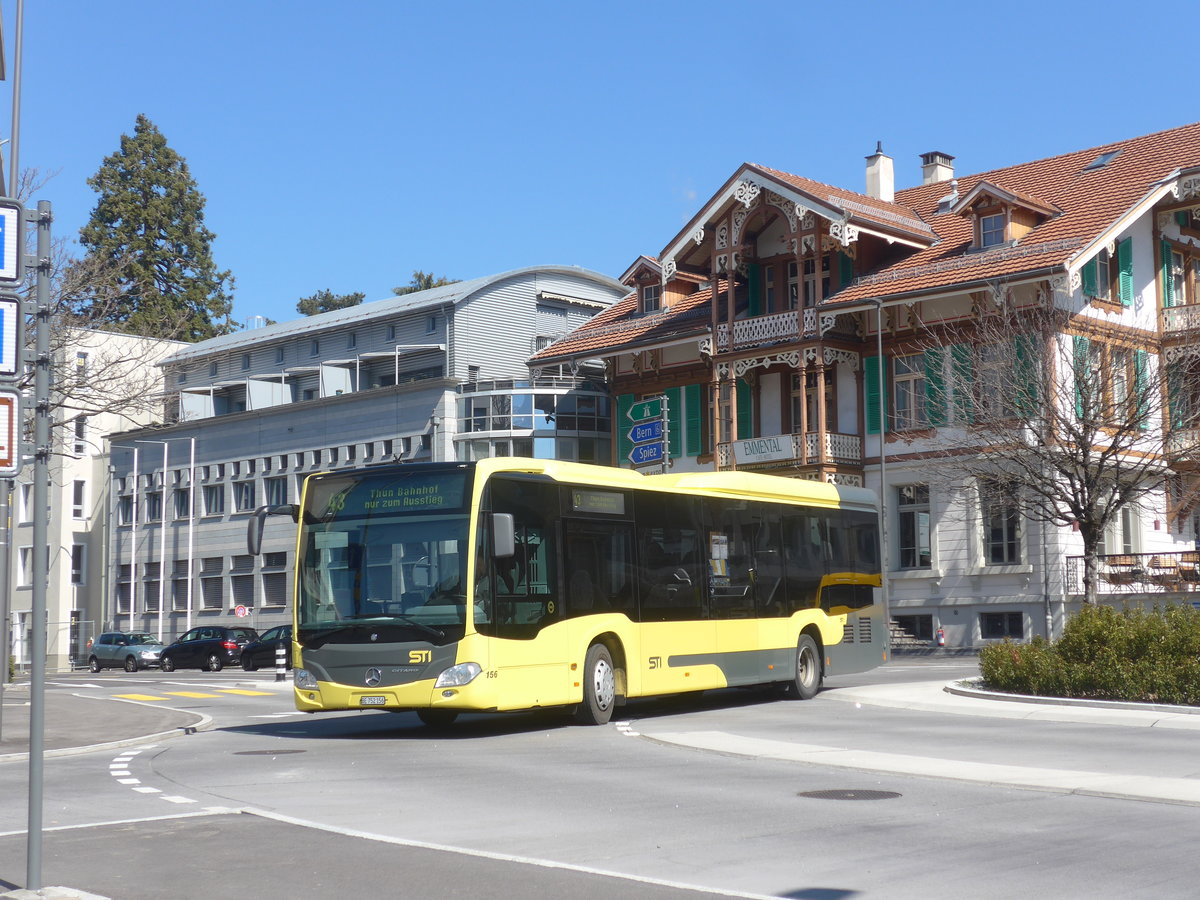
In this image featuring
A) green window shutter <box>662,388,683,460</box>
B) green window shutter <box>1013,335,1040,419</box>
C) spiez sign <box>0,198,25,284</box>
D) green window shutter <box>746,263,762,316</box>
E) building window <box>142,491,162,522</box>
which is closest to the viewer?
spiez sign <box>0,198,25,284</box>

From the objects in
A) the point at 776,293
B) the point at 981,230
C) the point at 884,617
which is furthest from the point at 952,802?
the point at 776,293

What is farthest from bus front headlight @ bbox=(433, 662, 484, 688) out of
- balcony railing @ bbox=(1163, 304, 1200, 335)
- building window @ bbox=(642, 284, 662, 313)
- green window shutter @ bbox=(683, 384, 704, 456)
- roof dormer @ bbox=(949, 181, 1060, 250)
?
building window @ bbox=(642, 284, 662, 313)

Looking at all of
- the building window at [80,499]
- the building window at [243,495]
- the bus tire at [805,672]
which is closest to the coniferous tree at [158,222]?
the building window at [80,499]

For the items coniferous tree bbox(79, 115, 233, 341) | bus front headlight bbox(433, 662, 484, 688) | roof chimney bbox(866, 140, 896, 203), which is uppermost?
coniferous tree bbox(79, 115, 233, 341)

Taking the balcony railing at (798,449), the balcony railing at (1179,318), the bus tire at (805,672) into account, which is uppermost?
the balcony railing at (1179,318)

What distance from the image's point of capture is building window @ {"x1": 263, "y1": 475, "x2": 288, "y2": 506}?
216 feet

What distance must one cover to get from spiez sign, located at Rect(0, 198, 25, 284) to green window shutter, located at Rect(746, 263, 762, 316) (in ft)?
136

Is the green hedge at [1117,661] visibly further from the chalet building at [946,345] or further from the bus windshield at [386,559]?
the chalet building at [946,345]

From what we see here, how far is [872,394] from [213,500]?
3517 centimetres

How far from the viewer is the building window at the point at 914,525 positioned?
44.2 meters

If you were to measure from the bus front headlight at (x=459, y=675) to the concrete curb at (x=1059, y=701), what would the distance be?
859 cm

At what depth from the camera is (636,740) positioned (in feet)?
57.6

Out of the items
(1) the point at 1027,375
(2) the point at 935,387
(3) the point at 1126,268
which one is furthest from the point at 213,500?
(1) the point at 1027,375

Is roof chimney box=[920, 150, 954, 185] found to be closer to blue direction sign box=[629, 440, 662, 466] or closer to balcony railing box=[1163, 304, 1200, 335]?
balcony railing box=[1163, 304, 1200, 335]
